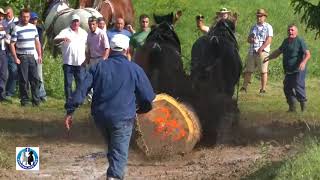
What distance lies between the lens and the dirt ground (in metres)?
10.7

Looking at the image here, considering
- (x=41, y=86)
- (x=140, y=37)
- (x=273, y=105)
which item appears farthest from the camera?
(x=273, y=105)

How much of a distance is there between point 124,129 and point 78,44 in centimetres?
717

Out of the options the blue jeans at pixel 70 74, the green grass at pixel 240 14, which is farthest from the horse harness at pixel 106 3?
the green grass at pixel 240 14

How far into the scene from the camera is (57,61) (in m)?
19.5

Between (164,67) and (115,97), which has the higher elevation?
(115,97)

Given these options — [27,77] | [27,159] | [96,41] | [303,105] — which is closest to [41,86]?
[27,77]

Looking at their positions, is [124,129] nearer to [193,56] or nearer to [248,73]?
[193,56]

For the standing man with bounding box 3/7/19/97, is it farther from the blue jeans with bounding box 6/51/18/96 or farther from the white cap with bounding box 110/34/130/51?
the white cap with bounding box 110/34/130/51

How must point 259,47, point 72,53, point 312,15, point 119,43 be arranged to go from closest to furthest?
point 119,43, point 312,15, point 72,53, point 259,47

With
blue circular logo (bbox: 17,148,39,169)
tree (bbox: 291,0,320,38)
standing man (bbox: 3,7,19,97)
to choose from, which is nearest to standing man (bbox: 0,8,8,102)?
standing man (bbox: 3,7,19,97)

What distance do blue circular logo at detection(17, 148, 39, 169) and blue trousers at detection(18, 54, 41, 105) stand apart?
5.70m

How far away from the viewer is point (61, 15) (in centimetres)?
1839

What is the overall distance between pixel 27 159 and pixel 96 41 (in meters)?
5.69

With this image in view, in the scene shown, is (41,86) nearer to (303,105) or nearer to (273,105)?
(273,105)
